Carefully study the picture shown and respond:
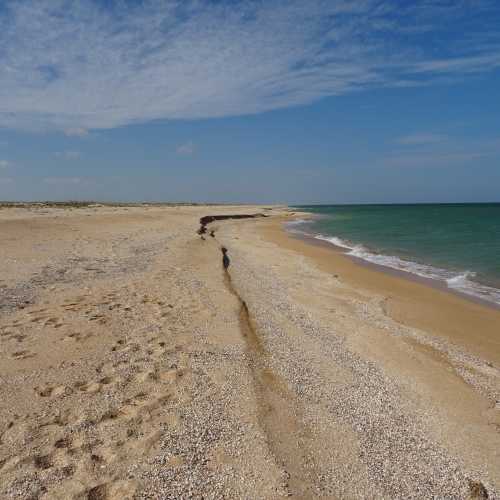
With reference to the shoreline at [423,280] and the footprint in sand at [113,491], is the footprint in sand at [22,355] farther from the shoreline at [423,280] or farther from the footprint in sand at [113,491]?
the shoreline at [423,280]

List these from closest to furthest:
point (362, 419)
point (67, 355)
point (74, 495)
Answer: point (74, 495)
point (362, 419)
point (67, 355)

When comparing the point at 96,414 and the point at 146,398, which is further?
the point at 146,398

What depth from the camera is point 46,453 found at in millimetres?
4035

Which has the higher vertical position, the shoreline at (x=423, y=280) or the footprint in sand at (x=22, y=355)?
the footprint in sand at (x=22, y=355)

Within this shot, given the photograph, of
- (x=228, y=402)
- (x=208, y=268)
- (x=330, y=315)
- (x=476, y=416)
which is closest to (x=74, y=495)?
(x=228, y=402)

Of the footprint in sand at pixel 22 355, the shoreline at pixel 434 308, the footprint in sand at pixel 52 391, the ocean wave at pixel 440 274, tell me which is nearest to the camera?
the footprint in sand at pixel 52 391

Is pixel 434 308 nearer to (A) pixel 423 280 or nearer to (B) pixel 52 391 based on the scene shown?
(A) pixel 423 280

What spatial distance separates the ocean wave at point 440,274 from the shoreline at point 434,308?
607 mm

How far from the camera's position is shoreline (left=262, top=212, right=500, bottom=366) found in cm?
877

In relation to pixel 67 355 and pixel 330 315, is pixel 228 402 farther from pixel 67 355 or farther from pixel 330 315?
pixel 330 315

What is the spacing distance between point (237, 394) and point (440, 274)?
1442cm

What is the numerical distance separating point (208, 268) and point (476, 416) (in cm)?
1025

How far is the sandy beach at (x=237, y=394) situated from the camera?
3.87m

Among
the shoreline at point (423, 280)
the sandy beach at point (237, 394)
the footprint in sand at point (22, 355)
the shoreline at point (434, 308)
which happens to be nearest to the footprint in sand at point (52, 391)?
the sandy beach at point (237, 394)
